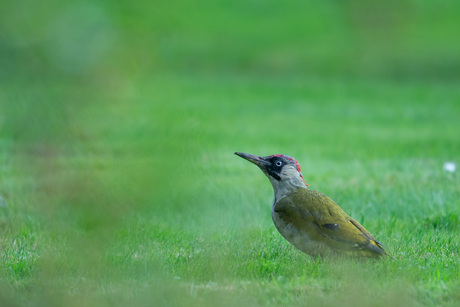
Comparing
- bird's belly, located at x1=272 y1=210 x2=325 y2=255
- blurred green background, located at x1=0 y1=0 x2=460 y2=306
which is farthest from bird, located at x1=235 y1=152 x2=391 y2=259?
blurred green background, located at x1=0 y1=0 x2=460 y2=306

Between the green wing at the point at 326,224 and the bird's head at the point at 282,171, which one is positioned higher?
the bird's head at the point at 282,171

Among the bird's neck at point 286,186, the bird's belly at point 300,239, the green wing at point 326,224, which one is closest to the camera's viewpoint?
the green wing at point 326,224

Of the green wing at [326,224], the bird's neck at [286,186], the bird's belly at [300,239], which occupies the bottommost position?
the bird's belly at [300,239]

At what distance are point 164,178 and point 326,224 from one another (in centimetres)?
288

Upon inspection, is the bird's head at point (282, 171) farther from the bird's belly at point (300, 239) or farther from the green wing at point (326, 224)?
the bird's belly at point (300, 239)

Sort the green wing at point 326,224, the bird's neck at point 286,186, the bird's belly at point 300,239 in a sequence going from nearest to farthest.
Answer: the green wing at point 326,224, the bird's belly at point 300,239, the bird's neck at point 286,186

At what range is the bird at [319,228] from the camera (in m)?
4.59

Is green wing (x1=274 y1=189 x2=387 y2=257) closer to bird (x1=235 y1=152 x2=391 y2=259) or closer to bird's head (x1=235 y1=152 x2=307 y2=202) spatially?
bird (x1=235 y1=152 x2=391 y2=259)

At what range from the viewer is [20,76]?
1656 mm

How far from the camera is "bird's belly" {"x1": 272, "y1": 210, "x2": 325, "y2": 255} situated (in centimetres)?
469

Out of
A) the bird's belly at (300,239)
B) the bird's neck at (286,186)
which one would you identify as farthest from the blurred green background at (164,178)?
the bird's neck at (286,186)

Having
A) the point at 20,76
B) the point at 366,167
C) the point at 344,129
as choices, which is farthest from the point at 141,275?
the point at 344,129

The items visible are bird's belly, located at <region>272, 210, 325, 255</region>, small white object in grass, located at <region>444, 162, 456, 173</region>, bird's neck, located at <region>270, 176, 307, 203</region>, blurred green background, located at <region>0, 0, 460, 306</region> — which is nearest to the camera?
blurred green background, located at <region>0, 0, 460, 306</region>

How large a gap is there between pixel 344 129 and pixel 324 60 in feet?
31.6
